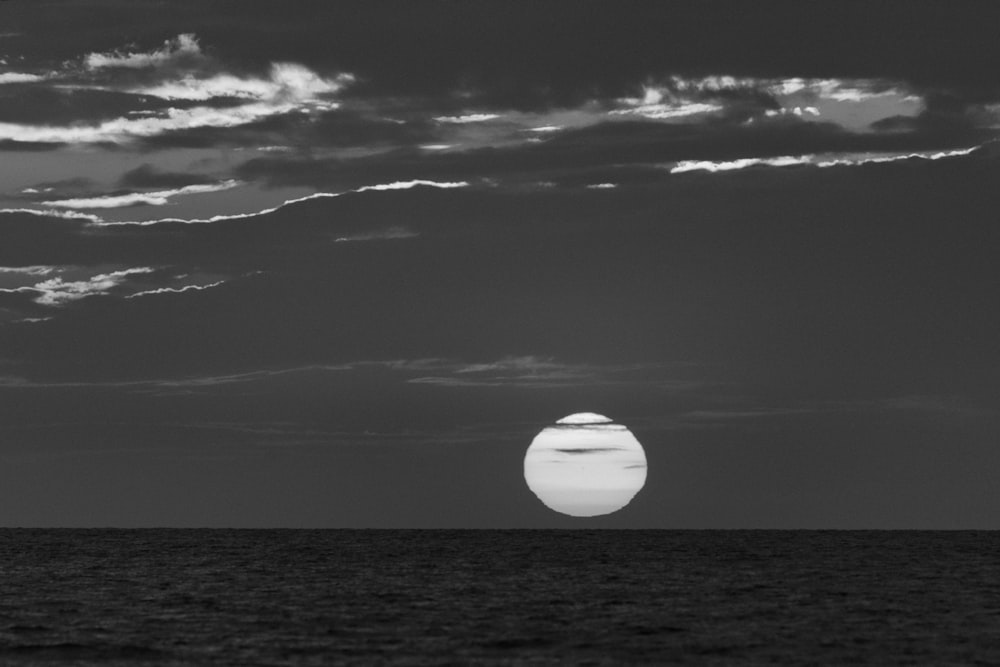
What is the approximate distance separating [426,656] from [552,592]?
31.0 meters

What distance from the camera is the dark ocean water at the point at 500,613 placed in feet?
154

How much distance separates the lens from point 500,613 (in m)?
62.3

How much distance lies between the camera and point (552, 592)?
76.2m

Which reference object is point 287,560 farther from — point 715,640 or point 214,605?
point 715,640

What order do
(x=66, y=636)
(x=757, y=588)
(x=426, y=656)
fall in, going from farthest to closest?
(x=757, y=588), (x=66, y=636), (x=426, y=656)

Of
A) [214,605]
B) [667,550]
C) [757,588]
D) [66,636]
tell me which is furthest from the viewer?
[667,550]

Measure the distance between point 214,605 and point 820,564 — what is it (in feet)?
202

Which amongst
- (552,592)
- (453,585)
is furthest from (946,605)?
(453,585)

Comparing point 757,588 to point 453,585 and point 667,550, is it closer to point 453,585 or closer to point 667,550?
point 453,585

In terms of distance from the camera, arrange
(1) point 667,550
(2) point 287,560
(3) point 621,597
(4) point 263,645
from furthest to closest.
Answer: (1) point 667,550 < (2) point 287,560 < (3) point 621,597 < (4) point 263,645

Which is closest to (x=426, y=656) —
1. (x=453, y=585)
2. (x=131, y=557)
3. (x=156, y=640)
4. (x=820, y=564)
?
(x=156, y=640)

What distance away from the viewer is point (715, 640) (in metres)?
51.1

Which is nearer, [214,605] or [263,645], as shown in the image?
[263,645]

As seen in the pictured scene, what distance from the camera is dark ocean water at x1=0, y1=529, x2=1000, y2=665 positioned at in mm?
47062
